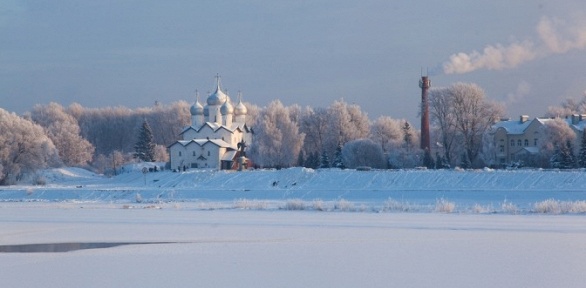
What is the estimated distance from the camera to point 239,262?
1638 centimetres

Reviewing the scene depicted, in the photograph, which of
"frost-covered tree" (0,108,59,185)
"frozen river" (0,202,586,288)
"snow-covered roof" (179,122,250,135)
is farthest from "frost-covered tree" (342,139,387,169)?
"frozen river" (0,202,586,288)

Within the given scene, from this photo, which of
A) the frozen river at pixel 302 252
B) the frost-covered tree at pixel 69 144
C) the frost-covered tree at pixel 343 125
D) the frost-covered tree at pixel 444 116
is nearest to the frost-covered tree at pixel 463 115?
the frost-covered tree at pixel 444 116

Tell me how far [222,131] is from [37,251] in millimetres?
56748

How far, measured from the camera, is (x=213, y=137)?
75.2m

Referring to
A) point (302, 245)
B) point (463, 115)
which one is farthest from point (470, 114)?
point (302, 245)

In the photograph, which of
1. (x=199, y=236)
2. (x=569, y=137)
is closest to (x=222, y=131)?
(x=569, y=137)

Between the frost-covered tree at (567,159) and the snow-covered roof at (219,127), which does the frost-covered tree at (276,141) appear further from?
the frost-covered tree at (567,159)

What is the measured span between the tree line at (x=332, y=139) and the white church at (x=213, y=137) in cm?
254

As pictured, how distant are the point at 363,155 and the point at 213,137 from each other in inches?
568

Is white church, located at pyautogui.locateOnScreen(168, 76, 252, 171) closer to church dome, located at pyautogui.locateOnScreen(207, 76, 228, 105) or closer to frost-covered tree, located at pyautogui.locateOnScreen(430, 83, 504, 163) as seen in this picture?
church dome, located at pyautogui.locateOnScreen(207, 76, 228, 105)

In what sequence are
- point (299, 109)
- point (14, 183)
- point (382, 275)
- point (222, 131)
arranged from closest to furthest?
1. point (382, 275)
2. point (14, 183)
3. point (222, 131)
4. point (299, 109)

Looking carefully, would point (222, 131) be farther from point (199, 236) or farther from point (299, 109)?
point (199, 236)

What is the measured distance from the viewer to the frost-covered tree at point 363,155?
67688mm

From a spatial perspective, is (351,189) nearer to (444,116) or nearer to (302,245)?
(444,116)
